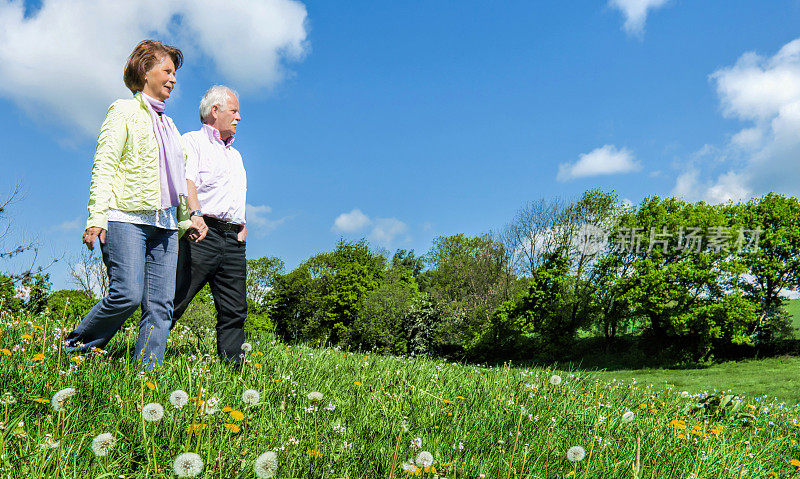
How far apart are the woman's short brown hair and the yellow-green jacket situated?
0.17 meters

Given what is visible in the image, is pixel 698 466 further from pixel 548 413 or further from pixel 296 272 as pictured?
pixel 296 272

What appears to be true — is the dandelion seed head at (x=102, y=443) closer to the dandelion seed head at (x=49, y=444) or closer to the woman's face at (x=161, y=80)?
the dandelion seed head at (x=49, y=444)

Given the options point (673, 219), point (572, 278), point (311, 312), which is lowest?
point (311, 312)

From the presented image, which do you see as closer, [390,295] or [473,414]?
[473,414]

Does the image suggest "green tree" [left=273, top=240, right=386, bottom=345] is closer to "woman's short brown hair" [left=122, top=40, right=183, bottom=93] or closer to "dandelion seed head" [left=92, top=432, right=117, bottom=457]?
"woman's short brown hair" [left=122, top=40, right=183, bottom=93]

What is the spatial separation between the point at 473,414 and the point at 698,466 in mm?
1275

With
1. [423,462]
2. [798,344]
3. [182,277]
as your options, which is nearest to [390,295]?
[798,344]

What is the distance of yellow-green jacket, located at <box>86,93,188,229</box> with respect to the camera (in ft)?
11.2

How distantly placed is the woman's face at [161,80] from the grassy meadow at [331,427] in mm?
1925

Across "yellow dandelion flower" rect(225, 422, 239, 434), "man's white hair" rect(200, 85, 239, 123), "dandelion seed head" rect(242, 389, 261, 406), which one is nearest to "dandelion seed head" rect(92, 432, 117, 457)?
"dandelion seed head" rect(242, 389, 261, 406)

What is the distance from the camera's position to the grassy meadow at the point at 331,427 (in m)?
1.90

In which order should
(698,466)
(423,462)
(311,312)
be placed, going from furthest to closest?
(311,312), (698,466), (423,462)

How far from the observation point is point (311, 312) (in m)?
47.8

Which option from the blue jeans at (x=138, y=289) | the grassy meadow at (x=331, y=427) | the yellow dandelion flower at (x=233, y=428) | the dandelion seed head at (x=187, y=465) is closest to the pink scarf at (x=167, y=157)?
the blue jeans at (x=138, y=289)
